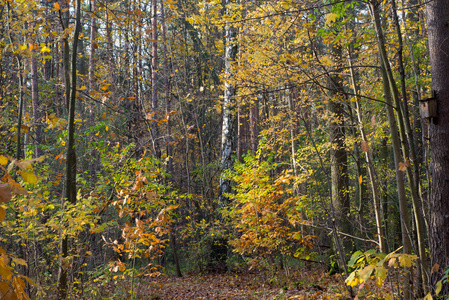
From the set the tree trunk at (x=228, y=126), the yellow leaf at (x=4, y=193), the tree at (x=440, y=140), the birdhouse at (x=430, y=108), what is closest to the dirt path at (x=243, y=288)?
the tree trunk at (x=228, y=126)

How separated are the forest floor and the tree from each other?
2144 mm

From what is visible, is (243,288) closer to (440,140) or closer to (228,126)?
(228,126)

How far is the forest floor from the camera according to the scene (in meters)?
6.38

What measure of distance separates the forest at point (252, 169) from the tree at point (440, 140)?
13 millimetres

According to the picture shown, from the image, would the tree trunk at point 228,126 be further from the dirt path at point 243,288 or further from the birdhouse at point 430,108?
the birdhouse at point 430,108

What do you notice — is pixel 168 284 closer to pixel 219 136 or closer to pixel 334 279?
pixel 334 279

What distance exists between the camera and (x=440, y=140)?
3.64m

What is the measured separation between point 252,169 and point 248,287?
9.13 ft

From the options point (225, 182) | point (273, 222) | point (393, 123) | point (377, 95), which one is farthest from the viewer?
point (225, 182)

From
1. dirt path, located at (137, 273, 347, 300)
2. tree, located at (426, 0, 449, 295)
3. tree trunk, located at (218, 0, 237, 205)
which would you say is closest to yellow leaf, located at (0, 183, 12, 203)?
tree, located at (426, 0, 449, 295)

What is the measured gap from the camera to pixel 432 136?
12.2ft

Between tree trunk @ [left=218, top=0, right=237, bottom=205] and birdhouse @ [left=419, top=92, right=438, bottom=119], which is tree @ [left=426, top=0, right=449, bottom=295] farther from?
tree trunk @ [left=218, top=0, right=237, bottom=205]

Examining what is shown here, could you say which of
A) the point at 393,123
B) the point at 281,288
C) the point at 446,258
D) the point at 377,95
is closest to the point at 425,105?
the point at 393,123

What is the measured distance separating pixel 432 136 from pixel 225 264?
7.30 m
